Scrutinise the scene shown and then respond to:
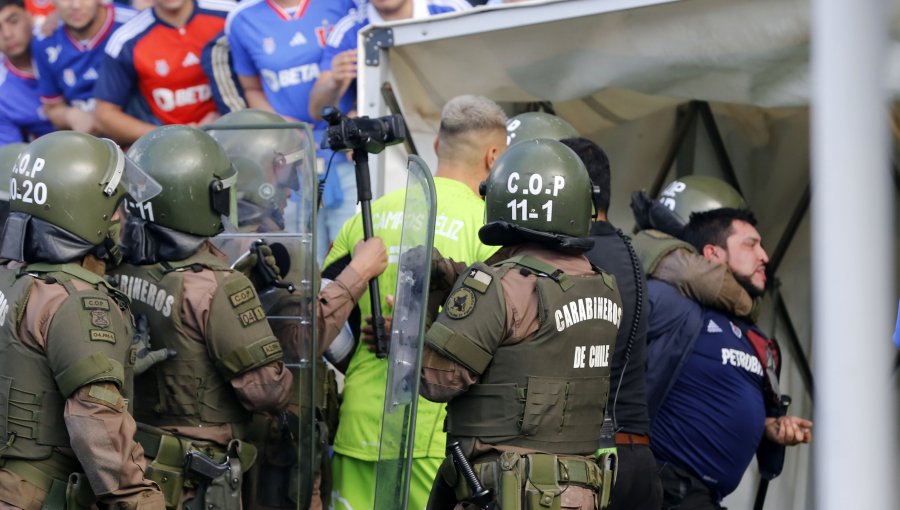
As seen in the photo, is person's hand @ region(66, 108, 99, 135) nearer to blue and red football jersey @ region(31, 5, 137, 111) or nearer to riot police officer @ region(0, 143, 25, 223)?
blue and red football jersey @ region(31, 5, 137, 111)

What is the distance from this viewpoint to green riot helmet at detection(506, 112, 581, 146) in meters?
5.29

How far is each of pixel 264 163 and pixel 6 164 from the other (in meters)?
0.99

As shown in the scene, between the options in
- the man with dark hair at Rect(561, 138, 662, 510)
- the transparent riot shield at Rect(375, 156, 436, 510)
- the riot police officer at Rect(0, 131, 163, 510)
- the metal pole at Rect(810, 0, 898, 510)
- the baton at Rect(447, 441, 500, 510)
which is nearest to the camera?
the metal pole at Rect(810, 0, 898, 510)

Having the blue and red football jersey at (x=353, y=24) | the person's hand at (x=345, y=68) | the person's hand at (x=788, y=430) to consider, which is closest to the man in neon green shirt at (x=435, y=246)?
the person's hand at (x=788, y=430)

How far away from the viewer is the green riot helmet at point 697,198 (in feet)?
18.7

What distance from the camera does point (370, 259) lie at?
4.74 meters

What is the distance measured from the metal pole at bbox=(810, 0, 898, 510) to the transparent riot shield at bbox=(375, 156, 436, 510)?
2.62 meters

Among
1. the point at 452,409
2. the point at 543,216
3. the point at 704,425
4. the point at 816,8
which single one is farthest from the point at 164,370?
the point at 816,8

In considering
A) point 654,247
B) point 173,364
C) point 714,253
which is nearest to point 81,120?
point 173,364

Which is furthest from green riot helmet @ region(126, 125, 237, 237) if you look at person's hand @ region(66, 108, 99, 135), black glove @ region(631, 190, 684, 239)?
person's hand @ region(66, 108, 99, 135)

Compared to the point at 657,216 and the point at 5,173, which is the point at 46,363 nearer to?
the point at 5,173

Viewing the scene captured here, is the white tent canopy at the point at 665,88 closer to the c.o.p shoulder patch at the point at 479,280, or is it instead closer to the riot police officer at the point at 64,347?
the c.o.p shoulder patch at the point at 479,280

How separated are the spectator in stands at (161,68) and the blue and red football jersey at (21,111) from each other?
0.97 meters

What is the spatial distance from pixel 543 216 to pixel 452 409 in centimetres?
66
